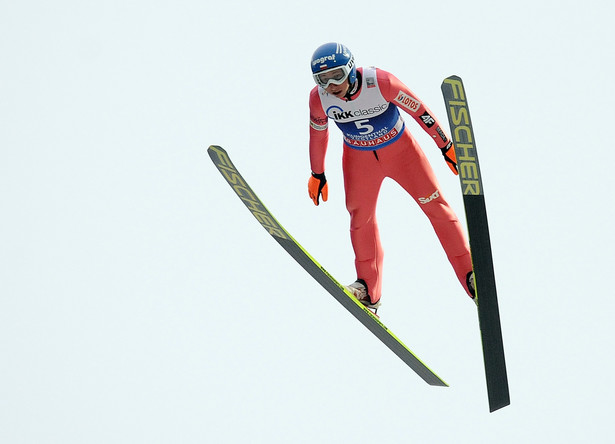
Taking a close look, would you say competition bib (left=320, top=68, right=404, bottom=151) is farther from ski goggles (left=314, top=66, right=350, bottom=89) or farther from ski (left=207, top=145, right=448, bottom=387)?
ski (left=207, top=145, right=448, bottom=387)

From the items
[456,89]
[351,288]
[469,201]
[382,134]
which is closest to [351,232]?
[351,288]

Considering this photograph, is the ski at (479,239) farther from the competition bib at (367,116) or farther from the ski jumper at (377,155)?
the competition bib at (367,116)

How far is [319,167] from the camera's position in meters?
5.07

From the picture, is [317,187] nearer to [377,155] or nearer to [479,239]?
[377,155]

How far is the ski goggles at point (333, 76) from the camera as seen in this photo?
4.49 meters

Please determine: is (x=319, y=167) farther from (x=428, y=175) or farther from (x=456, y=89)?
(x=456, y=89)

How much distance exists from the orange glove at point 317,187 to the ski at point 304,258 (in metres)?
0.42

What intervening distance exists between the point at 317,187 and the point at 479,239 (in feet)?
3.98

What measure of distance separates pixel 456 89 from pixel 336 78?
764 mm

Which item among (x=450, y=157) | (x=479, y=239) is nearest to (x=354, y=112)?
(x=450, y=157)

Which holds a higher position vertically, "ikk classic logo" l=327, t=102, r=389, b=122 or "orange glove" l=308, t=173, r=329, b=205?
"ikk classic logo" l=327, t=102, r=389, b=122

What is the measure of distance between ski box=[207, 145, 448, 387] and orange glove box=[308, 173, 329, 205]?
0.42 m

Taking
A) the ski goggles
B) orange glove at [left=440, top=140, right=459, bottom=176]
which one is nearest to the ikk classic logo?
the ski goggles

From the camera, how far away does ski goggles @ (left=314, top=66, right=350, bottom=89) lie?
4.49 meters
